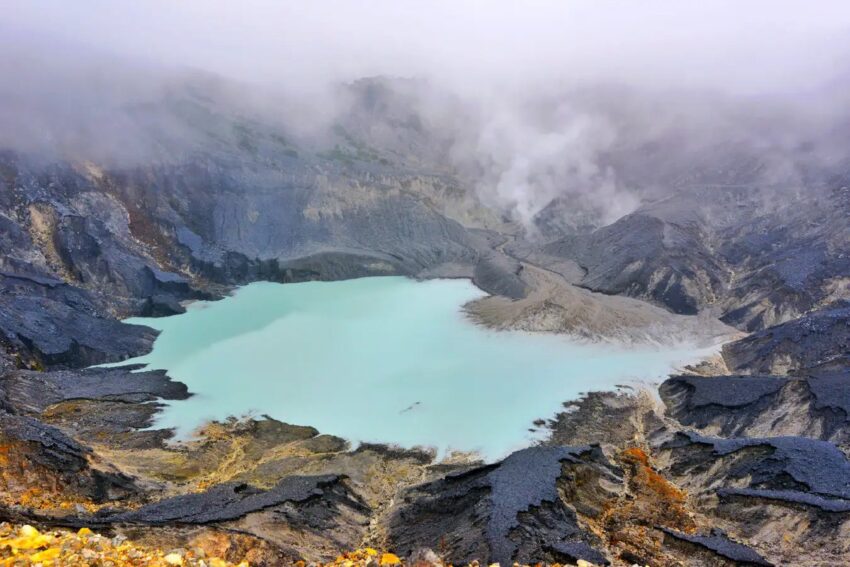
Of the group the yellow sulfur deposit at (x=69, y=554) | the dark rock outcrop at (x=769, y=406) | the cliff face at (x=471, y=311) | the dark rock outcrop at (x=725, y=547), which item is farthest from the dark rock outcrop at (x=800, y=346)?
the yellow sulfur deposit at (x=69, y=554)

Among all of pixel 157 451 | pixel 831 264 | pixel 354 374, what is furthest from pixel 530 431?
pixel 831 264

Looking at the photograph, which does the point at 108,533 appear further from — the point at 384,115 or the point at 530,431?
the point at 384,115

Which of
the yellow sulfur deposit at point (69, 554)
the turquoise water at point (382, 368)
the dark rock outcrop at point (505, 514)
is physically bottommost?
the turquoise water at point (382, 368)

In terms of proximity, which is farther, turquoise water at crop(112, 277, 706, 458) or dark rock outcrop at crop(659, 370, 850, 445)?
turquoise water at crop(112, 277, 706, 458)

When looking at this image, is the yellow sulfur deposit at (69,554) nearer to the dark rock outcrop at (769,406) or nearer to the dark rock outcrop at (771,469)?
the dark rock outcrop at (771,469)

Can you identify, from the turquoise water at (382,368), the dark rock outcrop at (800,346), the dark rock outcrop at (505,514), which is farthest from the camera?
the dark rock outcrop at (800,346)

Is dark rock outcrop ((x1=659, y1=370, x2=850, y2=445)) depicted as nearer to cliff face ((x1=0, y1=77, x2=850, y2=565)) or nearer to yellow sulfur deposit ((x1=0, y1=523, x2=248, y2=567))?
cliff face ((x1=0, y1=77, x2=850, y2=565))

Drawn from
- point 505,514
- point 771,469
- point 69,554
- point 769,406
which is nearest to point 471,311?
point 769,406

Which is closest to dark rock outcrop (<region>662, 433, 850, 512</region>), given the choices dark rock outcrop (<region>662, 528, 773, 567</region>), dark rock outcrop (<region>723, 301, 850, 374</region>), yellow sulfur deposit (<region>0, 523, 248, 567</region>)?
dark rock outcrop (<region>662, 528, 773, 567</region>)
